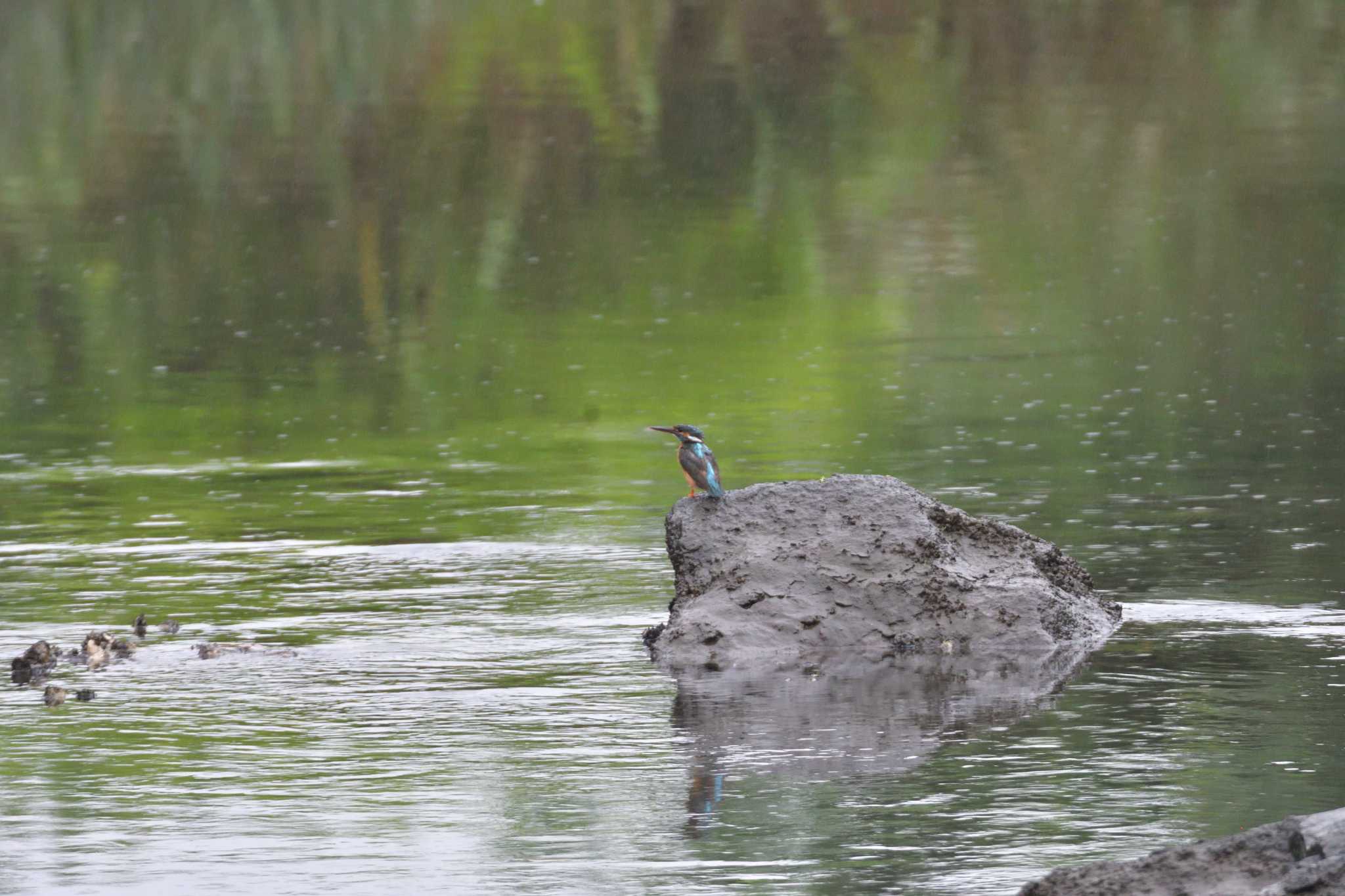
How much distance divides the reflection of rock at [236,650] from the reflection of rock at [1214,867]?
6.90 metres

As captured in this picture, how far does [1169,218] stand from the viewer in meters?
35.7

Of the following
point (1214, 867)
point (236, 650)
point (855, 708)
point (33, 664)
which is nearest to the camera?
point (1214, 867)

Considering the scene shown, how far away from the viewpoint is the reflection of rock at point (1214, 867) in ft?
26.9

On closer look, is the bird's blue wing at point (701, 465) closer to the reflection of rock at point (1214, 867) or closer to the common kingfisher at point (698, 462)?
the common kingfisher at point (698, 462)

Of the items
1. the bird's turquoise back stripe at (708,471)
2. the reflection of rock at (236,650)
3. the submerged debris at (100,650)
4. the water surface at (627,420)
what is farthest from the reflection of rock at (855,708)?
the submerged debris at (100,650)

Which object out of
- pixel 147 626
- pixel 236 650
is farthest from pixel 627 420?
pixel 236 650

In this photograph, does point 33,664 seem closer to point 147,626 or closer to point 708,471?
point 147,626

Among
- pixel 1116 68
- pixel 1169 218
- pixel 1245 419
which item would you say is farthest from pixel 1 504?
pixel 1116 68

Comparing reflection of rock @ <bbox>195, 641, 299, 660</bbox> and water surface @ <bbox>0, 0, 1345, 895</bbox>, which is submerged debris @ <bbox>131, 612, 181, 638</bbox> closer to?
water surface @ <bbox>0, 0, 1345, 895</bbox>

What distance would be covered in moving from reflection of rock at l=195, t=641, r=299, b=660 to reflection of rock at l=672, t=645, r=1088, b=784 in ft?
7.79

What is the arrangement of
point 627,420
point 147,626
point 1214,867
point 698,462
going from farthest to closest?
point 627,420 < point 147,626 < point 698,462 < point 1214,867

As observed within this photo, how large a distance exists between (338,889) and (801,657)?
4.68m

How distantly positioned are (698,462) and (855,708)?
201 cm

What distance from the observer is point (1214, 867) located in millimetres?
8500
